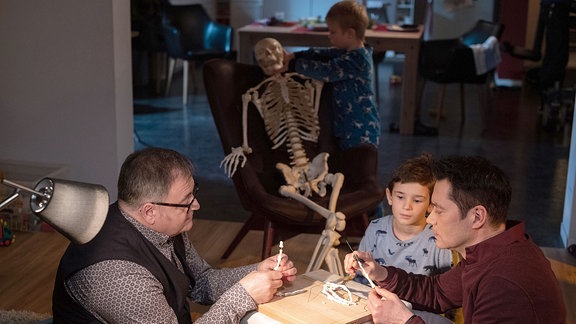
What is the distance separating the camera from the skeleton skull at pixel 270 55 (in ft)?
15.2

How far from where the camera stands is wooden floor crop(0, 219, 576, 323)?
432cm

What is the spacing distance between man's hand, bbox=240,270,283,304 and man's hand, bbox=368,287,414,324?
0.29 metres

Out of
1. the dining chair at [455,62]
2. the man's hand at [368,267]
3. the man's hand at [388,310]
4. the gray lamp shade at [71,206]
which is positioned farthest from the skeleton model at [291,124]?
the dining chair at [455,62]

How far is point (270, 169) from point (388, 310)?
230cm

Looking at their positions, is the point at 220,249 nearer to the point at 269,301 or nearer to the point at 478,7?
the point at 269,301

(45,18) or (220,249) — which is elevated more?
(45,18)

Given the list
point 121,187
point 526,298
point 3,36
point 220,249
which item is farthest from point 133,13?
point 526,298

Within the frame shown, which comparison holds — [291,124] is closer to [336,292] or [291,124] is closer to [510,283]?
[336,292]

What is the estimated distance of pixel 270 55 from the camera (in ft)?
15.2

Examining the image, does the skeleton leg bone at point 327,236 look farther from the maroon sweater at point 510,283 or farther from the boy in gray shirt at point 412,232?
the maroon sweater at point 510,283

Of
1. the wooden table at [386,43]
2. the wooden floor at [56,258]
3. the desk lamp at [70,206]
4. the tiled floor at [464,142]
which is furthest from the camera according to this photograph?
the wooden table at [386,43]

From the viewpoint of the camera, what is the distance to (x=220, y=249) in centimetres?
502

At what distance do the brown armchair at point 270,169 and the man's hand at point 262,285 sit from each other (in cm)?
165

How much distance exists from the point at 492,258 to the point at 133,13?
7.24 m
